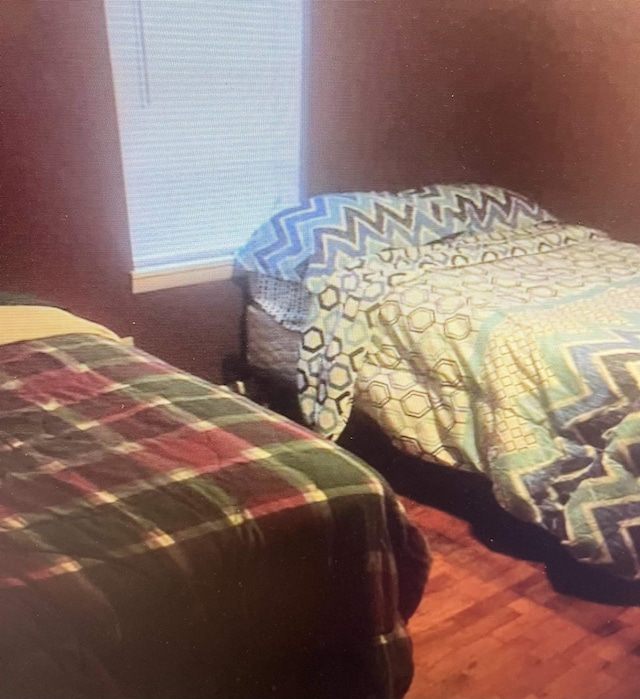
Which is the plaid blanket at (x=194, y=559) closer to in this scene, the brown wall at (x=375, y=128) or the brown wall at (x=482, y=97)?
the brown wall at (x=375, y=128)

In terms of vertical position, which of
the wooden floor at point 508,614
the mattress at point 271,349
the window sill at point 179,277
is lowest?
the wooden floor at point 508,614

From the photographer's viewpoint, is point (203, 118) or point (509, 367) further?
point (203, 118)

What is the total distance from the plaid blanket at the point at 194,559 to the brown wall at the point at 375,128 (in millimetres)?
936

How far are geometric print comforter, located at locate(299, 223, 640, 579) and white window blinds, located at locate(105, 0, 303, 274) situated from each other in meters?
0.49

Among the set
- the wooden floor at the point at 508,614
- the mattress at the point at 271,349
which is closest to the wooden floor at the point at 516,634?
the wooden floor at the point at 508,614

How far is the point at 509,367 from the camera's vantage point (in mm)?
1821

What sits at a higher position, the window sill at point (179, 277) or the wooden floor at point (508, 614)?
the window sill at point (179, 277)

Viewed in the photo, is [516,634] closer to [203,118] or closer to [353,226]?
[353,226]

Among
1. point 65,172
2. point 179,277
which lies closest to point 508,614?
point 179,277

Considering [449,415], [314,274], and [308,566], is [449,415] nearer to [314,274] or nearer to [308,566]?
[314,274]

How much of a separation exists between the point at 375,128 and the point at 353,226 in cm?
53

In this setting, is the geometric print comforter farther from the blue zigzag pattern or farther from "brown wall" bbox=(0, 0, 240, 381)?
"brown wall" bbox=(0, 0, 240, 381)

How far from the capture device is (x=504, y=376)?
182 centimetres

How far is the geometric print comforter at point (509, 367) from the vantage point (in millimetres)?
1665
